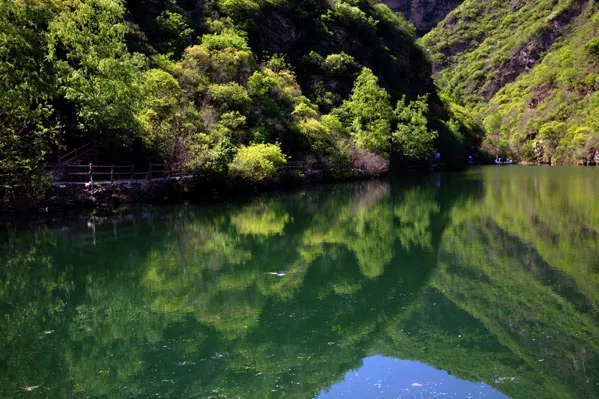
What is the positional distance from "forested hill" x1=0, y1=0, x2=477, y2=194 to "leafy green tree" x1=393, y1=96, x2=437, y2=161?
19 cm

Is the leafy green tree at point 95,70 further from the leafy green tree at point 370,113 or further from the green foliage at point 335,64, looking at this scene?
the green foliage at point 335,64

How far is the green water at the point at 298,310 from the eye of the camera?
9648 millimetres

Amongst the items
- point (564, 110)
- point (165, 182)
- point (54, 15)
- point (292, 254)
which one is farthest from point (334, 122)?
point (564, 110)

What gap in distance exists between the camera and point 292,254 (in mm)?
20203

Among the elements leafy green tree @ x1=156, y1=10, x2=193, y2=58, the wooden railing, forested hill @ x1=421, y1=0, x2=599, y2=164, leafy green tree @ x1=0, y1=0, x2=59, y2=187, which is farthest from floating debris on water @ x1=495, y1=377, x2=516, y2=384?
forested hill @ x1=421, y1=0, x2=599, y2=164

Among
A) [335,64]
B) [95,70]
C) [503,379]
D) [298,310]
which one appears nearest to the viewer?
[503,379]

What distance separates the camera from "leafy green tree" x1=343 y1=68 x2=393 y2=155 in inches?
2613

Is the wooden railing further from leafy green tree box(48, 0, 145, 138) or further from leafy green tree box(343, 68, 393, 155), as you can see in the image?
leafy green tree box(343, 68, 393, 155)

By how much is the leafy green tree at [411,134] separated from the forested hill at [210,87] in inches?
7.5

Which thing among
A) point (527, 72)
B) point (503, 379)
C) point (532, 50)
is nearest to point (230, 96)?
point (503, 379)

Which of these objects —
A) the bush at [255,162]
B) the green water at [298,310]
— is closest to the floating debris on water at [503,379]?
the green water at [298,310]

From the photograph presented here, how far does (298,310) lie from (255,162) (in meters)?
28.1

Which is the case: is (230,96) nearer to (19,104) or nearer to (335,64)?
(19,104)

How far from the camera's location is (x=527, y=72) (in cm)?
14838
